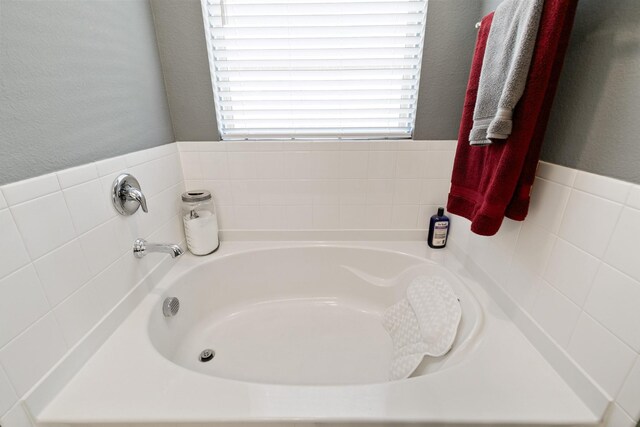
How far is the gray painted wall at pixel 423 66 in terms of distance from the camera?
117 centimetres

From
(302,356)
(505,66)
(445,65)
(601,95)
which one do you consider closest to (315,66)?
(445,65)

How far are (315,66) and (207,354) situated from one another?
54.9 inches

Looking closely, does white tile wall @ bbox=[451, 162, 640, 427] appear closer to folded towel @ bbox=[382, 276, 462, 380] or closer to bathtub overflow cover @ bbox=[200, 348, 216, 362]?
folded towel @ bbox=[382, 276, 462, 380]

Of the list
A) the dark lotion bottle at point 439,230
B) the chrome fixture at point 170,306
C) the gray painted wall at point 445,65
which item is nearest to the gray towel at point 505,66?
the gray painted wall at point 445,65

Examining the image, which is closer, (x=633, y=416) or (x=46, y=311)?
(x=633, y=416)

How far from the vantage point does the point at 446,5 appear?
3.79 ft

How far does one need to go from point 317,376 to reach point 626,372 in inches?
36.7

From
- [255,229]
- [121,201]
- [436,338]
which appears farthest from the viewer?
[255,229]

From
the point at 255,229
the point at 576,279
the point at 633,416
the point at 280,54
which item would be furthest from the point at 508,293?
the point at 280,54

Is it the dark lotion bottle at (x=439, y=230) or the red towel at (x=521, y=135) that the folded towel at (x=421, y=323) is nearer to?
the dark lotion bottle at (x=439, y=230)

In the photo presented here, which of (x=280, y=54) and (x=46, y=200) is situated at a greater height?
(x=280, y=54)

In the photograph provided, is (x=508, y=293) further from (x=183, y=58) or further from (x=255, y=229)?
(x=183, y=58)

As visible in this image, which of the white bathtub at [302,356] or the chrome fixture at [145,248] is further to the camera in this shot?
the chrome fixture at [145,248]

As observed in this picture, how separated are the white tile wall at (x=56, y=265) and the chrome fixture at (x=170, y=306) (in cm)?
15
